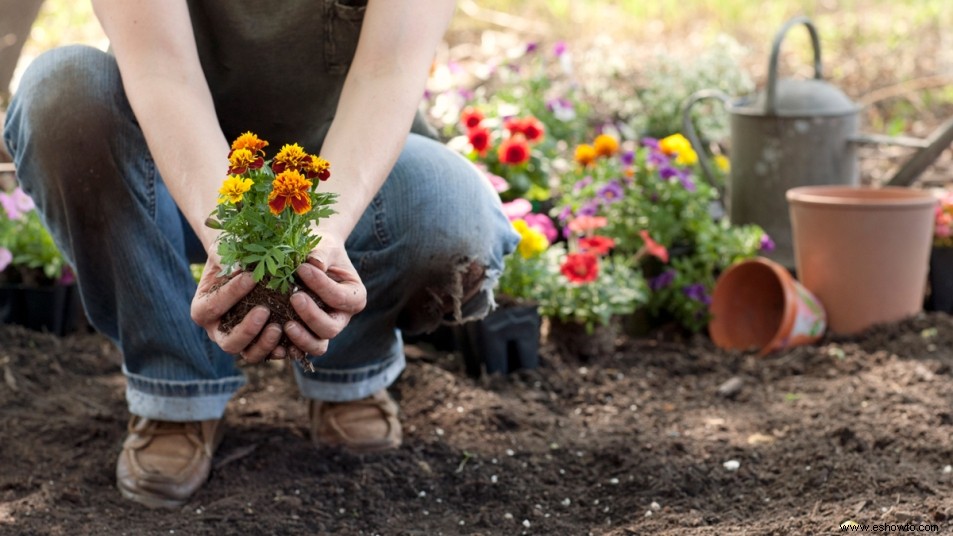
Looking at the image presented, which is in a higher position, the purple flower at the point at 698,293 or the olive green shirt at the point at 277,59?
the olive green shirt at the point at 277,59

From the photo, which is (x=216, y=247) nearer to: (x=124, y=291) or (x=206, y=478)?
(x=124, y=291)

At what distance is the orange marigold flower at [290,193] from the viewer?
1425mm

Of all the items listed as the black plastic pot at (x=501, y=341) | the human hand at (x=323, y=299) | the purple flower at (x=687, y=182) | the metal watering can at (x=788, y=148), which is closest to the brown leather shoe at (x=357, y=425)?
the black plastic pot at (x=501, y=341)

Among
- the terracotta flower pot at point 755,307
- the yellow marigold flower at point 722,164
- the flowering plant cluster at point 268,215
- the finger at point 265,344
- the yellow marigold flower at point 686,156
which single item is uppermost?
the flowering plant cluster at point 268,215

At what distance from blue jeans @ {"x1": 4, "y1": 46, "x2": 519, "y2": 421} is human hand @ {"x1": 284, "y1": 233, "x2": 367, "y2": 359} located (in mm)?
399

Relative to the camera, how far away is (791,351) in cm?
280

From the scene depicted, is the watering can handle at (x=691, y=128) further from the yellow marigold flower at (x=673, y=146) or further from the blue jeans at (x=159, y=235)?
the blue jeans at (x=159, y=235)

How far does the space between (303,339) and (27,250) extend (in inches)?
65.9

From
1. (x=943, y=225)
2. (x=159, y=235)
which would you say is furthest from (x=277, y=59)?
(x=943, y=225)

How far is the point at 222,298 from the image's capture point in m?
1.49

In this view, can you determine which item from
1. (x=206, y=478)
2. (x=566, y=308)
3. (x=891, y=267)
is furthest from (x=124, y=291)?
(x=891, y=267)

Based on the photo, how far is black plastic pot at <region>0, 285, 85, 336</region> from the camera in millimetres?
2867

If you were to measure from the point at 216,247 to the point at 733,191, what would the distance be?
7.17 feet

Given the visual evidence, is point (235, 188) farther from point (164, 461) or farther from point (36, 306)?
point (36, 306)
